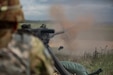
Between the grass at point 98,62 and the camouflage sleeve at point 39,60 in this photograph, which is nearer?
the camouflage sleeve at point 39,60

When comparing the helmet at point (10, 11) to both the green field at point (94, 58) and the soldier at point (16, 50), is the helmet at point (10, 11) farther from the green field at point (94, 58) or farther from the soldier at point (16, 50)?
the green field at point (94, 58)

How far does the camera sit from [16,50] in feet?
5.84

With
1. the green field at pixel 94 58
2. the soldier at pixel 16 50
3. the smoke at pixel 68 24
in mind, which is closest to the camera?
the soldier at pixel 16 50

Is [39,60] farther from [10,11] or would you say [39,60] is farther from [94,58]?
[94,58]

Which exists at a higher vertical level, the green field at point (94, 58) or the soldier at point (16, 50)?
the soldier at point (16, 50)

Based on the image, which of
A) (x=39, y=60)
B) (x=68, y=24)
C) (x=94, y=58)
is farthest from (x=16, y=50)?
(x=68, y=24)

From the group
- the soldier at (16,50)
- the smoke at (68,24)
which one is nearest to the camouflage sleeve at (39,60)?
the soldier at (16,50)

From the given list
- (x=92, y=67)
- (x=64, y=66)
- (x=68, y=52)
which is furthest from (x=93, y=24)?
(x=64, y=66)

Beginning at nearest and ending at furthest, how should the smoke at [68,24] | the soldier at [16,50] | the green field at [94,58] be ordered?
the soldier at [16,50], the green field at [94,58], the smoke at [68,24]

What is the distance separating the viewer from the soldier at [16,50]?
177cm

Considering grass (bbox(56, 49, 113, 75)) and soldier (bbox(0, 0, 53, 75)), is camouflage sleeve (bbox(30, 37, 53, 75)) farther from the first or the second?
grass (bbox(56, 49, 113, 75))

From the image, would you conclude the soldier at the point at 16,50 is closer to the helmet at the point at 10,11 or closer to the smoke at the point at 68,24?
the helmet at the point at 10,11

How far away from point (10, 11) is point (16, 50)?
6.4 inches

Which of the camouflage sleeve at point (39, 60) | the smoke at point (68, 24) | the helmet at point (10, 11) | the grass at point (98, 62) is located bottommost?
the grass at point (98, 62)
